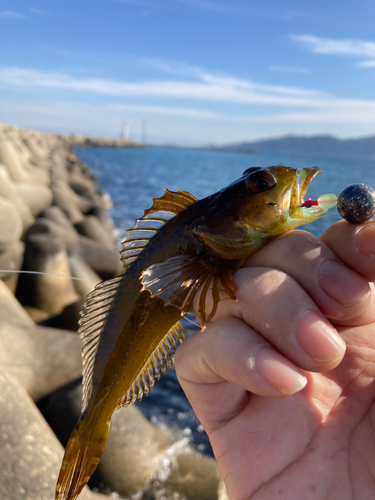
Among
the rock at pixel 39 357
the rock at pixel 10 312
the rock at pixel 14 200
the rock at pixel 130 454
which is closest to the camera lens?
the rock at pixel 130 454

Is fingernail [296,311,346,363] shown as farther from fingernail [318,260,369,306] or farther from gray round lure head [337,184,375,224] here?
gray round lure head [337,184,375,224]

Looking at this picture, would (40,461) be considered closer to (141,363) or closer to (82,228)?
(141,363)

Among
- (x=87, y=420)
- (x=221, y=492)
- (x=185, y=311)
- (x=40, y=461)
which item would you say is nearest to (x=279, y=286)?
(x=185, y=311)

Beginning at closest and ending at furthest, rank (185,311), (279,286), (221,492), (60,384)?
(279,286), (185,311), (221,492), (60,384)

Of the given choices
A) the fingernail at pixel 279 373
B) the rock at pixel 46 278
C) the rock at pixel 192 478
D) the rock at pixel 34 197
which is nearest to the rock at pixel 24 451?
the rock at pixel 192 478

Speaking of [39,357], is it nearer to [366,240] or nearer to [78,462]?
[78,462]

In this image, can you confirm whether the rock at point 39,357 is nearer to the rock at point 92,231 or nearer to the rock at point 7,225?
the rock at point 7,225
